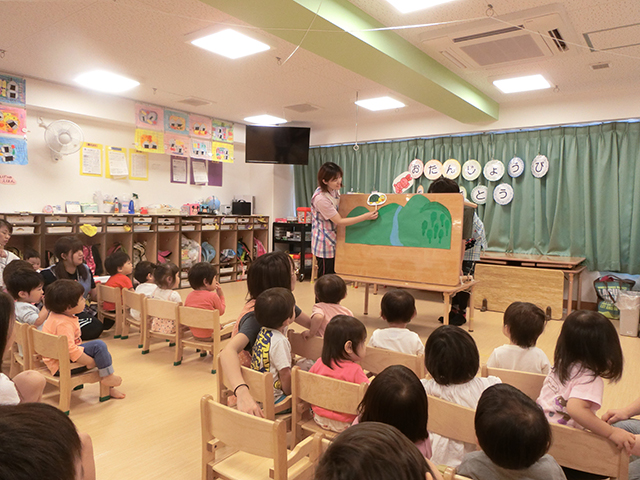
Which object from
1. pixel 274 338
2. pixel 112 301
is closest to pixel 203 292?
pixel 112 301

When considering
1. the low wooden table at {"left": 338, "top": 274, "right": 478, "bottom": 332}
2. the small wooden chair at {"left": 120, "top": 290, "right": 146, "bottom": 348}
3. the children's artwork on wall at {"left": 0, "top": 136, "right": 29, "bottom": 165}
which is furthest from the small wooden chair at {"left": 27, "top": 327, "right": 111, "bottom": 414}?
the children's artwork on wall at {"left": 0, "top": 136, "right": 29, "bottom": 165}

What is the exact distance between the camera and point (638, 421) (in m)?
1.73

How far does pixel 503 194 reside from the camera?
20.1ft

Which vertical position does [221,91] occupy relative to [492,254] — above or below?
above

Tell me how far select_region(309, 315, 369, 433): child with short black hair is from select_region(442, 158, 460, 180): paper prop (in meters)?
5.18

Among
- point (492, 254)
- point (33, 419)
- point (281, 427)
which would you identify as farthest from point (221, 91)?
point (33, 419)

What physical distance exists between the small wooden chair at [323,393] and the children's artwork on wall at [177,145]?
18.1ft

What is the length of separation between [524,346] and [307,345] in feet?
3.49

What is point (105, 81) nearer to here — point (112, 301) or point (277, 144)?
point (277, 144)

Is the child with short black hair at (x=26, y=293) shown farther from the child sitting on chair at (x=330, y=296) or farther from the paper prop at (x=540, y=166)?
the paper prop at (x=540, y=166)

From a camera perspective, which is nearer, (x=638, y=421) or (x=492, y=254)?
(x=638, y=421)

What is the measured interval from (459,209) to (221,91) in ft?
11.0

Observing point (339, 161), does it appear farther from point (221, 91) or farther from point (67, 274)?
point (67, 274)

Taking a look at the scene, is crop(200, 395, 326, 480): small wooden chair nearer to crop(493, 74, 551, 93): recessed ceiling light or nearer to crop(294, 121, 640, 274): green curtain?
crop(493, 74, 551, 93): recessed ceiling light
